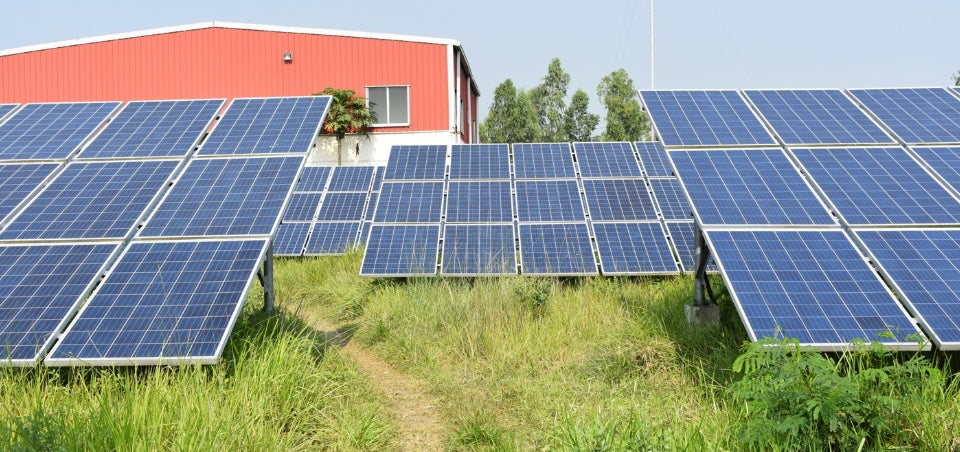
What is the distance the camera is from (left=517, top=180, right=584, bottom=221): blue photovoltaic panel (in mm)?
11938

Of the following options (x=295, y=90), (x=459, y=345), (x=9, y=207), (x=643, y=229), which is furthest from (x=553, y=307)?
(x=295, y=90)

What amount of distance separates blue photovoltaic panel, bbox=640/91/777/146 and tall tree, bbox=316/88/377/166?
20448 millimetres

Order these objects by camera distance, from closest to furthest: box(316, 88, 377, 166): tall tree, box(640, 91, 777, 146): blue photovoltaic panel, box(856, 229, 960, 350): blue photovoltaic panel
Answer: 1. box(856, 229, 960, 350): blue photovoltaic panel
2. box(640, 91, 777, 146): blue photovoltaic panel
3. box(316, 88, 377, 166): tall tree

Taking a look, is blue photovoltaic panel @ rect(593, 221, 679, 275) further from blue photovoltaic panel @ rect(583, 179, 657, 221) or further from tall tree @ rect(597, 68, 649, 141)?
tall tree @ rect(597, 68, 649, 141)

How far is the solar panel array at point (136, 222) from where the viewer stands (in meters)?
5.82

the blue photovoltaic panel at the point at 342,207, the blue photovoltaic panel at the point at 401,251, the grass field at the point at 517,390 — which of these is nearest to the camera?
the grass field at the point at 517,390

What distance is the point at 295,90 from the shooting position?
29.4 m

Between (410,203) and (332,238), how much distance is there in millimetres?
2970

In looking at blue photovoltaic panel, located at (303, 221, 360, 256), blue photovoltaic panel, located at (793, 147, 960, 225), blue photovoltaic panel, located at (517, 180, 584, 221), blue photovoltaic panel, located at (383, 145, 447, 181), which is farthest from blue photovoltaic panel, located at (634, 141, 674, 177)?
blue photovoltaic panel, located at (303, 221, 360, 256)

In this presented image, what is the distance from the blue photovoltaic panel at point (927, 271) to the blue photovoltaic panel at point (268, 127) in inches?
232

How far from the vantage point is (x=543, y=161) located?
13.9 meters

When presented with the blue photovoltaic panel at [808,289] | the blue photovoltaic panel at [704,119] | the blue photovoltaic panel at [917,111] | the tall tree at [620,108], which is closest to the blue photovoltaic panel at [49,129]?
the blue photovoltaic panel at [704,119]

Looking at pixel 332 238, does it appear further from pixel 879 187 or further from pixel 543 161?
pixel 879 187

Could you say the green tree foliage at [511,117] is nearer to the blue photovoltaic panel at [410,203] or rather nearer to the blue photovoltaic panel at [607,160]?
the blue photovoltaic panel at [607,160]
